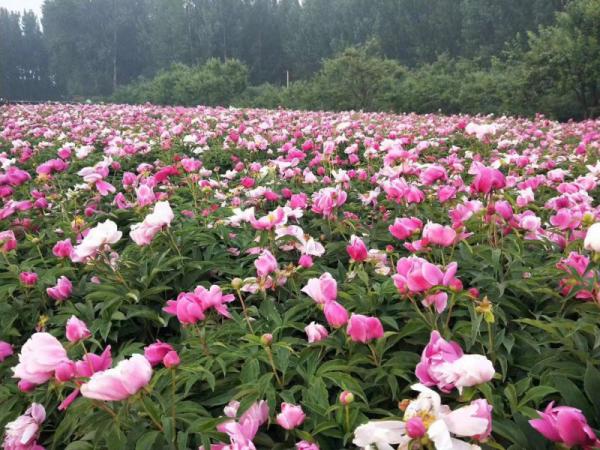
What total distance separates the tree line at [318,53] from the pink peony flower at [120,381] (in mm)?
13491

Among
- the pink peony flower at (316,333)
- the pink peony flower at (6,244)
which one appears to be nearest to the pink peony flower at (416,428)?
the pink peony flower at (316,333)

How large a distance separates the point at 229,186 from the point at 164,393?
2.09 m

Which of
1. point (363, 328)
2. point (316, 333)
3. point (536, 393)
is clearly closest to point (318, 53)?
point (316, 333)

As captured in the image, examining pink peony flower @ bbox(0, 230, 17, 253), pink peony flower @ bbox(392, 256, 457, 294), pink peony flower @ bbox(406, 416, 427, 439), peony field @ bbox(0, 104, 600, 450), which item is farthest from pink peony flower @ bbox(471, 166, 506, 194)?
pink peony flower @ bbox(0, 230, 17, 253)

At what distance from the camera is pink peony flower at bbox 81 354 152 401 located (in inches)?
34.3

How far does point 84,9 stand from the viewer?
1688 inches

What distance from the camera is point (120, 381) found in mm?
879

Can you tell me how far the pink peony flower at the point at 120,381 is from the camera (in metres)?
0.87

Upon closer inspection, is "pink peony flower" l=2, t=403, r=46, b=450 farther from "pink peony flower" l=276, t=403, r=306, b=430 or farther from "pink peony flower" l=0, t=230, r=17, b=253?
"pink peony flower" l=0, t=230, r=17, b=253

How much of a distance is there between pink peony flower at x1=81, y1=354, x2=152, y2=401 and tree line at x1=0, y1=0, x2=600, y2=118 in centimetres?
1349

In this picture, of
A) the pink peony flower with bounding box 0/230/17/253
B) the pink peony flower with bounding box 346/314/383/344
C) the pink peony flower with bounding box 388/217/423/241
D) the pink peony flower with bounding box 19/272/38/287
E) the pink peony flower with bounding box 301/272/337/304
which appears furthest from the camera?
the pink peony flower with bounding box 0/230/17/253

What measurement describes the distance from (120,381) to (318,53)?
38.0 meters

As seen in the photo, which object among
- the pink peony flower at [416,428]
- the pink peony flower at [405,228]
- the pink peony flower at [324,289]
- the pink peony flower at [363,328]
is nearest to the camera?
the pink peony flower at [416,428]

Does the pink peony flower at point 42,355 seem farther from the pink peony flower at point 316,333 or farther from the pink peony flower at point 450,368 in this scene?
the pink peony flower at point 450,368
